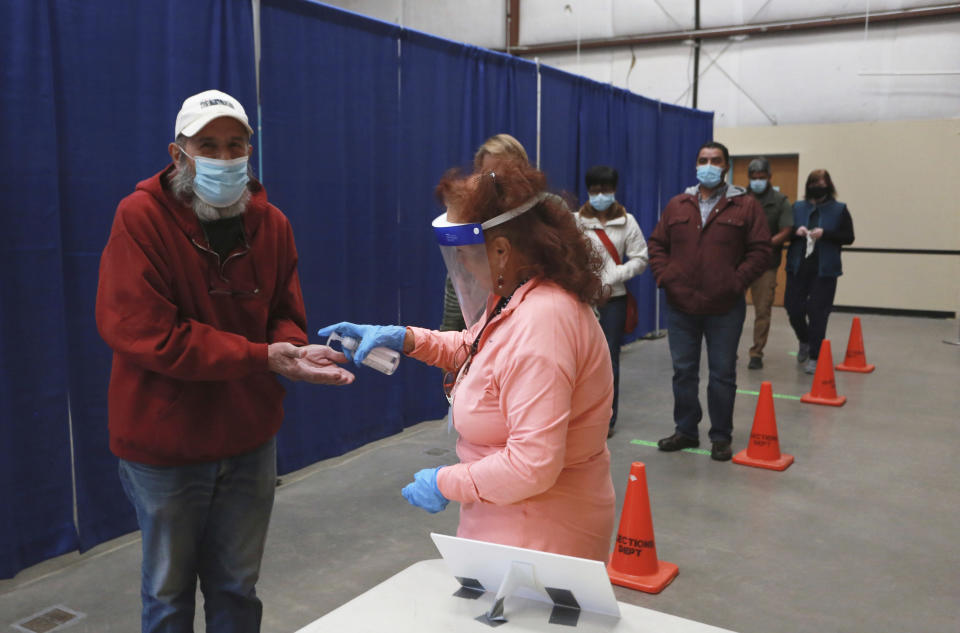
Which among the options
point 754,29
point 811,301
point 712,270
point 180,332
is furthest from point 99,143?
point 754,29

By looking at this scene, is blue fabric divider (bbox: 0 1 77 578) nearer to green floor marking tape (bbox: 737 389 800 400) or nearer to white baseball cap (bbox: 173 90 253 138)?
white baseball cap (bbox: 173 90 253 138)

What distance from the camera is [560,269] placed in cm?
156

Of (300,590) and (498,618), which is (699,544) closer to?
(300,590)

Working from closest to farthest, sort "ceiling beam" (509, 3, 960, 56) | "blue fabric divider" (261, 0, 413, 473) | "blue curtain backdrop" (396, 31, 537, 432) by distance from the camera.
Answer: "blue fabric divider" (261, 0, 413, 473)
"blue curtain backdrop" (396, 31, 537, 432)
"ceiling beam" (509, 3, 960, 56)

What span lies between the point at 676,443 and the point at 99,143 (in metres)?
3.52

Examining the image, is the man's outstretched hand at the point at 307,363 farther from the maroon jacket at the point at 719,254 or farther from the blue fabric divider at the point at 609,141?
the blue fabric divider at the point at 609,141

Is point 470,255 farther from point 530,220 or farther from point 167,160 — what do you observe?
point 167,160

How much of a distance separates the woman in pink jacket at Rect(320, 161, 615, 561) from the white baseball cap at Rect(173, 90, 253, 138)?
658mm

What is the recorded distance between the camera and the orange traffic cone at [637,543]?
3123mm

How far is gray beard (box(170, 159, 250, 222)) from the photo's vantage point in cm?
192

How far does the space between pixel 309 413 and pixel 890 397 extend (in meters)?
4.56

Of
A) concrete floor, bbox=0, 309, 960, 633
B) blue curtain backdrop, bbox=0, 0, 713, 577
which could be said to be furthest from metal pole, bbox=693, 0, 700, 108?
concrete floor, bbox=0, 309, 960, 633

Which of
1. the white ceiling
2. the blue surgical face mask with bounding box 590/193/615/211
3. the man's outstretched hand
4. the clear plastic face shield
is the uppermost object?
the white ceiling

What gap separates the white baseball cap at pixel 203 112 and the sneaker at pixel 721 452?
3599 millimetres
